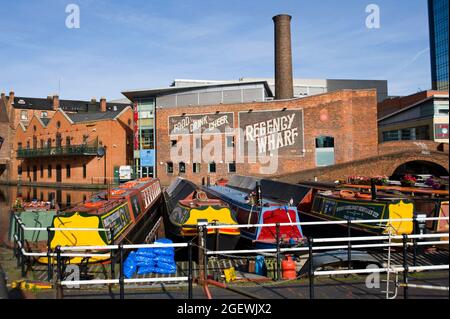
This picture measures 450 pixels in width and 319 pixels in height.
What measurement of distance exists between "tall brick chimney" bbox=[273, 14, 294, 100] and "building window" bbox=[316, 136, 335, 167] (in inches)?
242

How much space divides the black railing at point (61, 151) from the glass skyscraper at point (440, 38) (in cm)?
4007

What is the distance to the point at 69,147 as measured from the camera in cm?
4228

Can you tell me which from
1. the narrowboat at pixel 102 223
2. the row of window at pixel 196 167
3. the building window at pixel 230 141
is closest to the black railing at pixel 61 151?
the row of window at pixel 196 167

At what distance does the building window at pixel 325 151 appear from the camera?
3238 centimetres

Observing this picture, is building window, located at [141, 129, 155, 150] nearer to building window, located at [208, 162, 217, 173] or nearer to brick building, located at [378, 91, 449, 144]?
building window, located at [208, 162, 217, 173]

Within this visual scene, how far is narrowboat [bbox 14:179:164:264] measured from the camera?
27.8 ft

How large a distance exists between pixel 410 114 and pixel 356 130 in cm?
677

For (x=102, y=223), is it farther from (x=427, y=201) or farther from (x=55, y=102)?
(x=55, y=102)

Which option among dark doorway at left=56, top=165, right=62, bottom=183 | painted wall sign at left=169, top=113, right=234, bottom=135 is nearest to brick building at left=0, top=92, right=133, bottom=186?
dark doorway at left=56, top=165, right=62, bottom=183

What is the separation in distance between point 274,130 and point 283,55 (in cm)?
818

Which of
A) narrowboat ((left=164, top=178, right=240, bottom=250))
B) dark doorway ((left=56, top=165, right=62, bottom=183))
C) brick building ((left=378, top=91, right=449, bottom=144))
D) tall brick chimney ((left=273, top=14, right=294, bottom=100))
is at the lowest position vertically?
narrowboat ((left=164, top=178, right=240, bottom=250))
